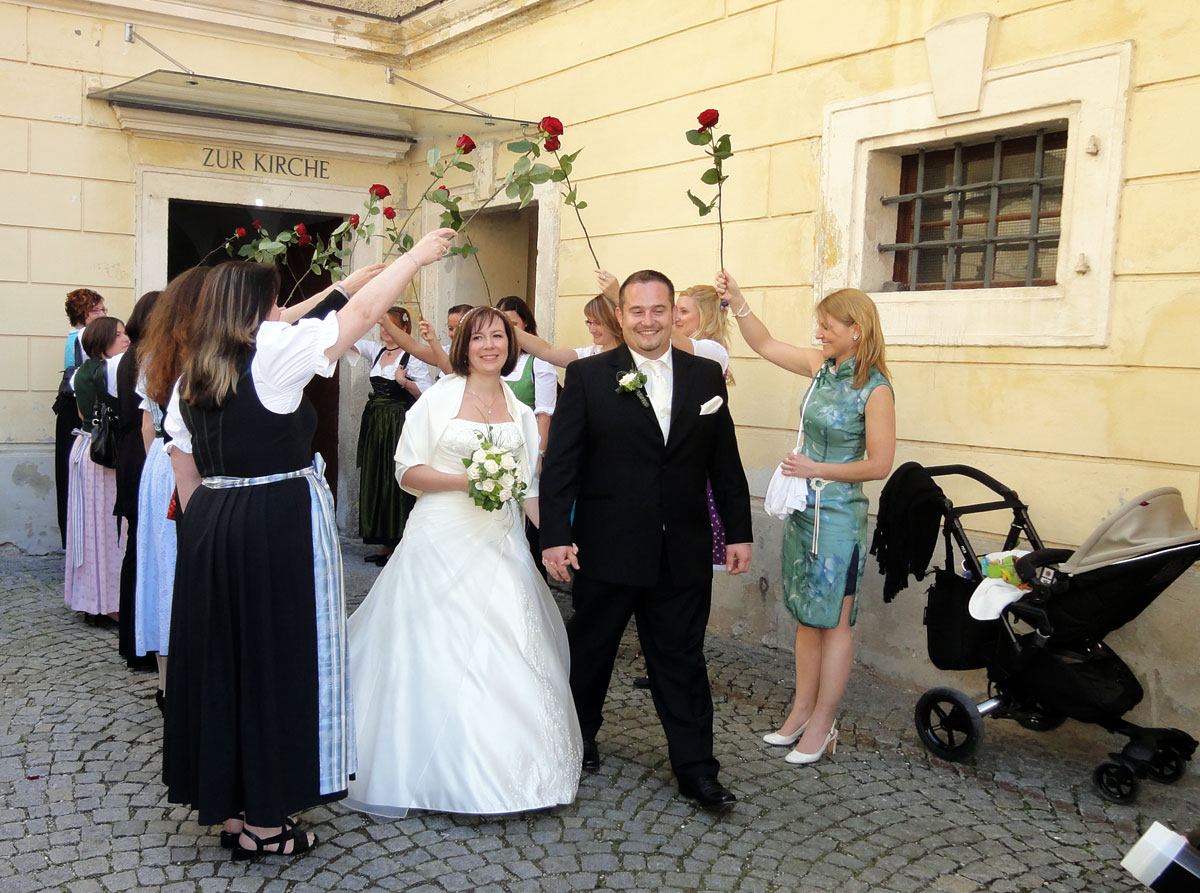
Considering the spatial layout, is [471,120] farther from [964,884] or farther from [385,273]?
[964,884]

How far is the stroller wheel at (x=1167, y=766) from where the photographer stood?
13.7ft

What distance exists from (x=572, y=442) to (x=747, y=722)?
1794 mm

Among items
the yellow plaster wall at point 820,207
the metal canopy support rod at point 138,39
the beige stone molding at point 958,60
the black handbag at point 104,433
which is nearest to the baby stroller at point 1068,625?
the yellow plaster wall at point 820,207

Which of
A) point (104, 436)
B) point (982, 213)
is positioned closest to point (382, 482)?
point (104, 436)

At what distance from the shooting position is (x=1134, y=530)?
Result: 13.1ft

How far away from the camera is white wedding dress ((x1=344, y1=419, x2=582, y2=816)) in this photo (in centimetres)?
374

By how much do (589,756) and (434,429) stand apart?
1424 millimetres

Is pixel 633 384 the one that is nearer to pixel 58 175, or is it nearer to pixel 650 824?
pixel 650 824

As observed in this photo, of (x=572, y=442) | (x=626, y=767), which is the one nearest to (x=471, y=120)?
(x=572, y=442)

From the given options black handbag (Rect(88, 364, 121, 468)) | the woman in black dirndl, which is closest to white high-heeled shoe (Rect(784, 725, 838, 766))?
the woman in black dirndl

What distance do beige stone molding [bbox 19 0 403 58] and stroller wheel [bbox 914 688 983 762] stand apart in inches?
299

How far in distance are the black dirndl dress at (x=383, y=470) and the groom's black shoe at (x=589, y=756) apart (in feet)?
12.4

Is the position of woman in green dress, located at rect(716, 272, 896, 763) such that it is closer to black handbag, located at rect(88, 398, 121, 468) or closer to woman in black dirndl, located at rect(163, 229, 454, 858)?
woman in black dirndl, located at rect(163, 229, 454, 858)

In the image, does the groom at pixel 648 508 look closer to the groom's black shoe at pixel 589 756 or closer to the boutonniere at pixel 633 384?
the boutonniere at pixel 633 384
